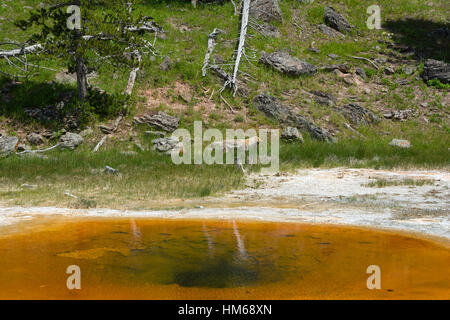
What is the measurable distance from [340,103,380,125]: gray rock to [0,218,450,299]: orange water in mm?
16238

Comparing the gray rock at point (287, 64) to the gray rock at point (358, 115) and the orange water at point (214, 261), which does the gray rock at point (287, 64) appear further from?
the orange water at point (214, 261)

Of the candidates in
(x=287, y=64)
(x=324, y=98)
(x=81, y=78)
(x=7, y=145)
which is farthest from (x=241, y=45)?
(x=7, y=145)

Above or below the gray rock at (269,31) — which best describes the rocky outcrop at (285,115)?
below

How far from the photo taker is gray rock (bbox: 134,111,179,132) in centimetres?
2291

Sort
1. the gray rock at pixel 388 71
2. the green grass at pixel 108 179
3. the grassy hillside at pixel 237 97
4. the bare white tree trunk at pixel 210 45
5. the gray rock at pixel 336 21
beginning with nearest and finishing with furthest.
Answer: the green grass at pixel 108 179 → the grassy hillside at pixel 237 97 → the bare white tree trunk at pixel 210 45 → the gray rock at pixel 388 71 → the gray rock at pixel 336 21

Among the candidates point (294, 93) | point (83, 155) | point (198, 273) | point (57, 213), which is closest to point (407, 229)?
point (198, 273)

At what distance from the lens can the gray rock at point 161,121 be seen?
2291 cm

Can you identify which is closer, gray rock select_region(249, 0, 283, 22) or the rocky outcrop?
the rocky outcrop

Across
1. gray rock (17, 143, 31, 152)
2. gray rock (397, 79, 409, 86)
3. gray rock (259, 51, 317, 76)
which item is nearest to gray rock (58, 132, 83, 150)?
gray rock (17, 143, 31, 152)

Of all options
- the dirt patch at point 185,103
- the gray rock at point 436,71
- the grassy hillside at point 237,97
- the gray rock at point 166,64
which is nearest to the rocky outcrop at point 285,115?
the grassy hillside at point 237,97

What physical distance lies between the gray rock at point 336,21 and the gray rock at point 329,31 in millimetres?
329

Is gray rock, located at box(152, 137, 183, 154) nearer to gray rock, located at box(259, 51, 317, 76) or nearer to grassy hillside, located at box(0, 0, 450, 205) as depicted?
grassy hillside, located at box(0, 0, 450, 205)

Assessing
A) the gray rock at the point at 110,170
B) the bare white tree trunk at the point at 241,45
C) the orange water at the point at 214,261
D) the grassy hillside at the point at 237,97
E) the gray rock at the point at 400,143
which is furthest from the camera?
the bare white tree trunk at the point at 241,45

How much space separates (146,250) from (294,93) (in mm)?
19581
